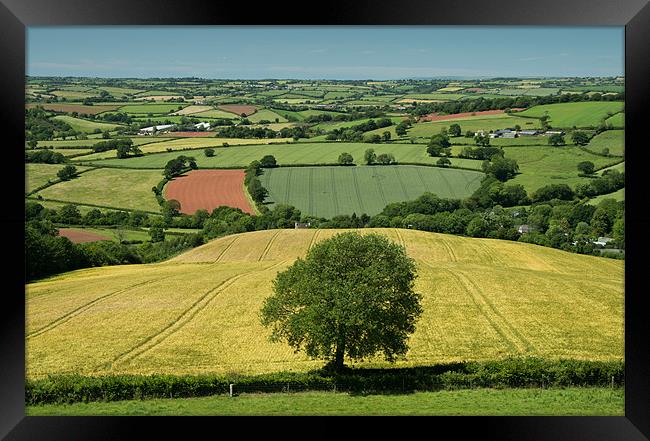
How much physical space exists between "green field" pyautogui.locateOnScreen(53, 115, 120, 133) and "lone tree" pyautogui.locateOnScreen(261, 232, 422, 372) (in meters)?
9.97

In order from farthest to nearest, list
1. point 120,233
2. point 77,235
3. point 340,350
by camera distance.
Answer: point 120,233, point 77,235, point 340,350

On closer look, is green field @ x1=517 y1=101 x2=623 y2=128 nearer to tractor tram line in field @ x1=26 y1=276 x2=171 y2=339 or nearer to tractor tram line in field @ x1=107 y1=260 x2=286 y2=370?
tractor tram line in field @ x1=107 y1=260 x2=286 y2=370

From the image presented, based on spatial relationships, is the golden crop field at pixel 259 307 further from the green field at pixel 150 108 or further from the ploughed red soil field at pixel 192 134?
the green field at pixel 150 108

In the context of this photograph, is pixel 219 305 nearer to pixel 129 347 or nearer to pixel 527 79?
pixel 129 347

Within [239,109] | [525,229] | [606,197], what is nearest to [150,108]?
[239,109]

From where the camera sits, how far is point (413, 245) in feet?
45.3

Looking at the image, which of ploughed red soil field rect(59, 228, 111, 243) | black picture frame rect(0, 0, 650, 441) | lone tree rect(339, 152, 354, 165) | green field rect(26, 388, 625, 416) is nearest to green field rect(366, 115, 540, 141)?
lone tree rect(339, 152, 354, 165)

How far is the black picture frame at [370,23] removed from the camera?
13.8 feet

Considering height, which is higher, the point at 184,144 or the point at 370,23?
the point at 184,144

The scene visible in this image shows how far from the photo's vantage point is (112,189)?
1638cm

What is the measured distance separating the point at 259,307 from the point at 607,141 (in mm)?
10416

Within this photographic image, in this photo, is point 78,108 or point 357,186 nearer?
point 78,108

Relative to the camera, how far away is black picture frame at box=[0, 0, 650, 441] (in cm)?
421

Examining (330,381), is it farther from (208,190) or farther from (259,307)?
(208,190)
